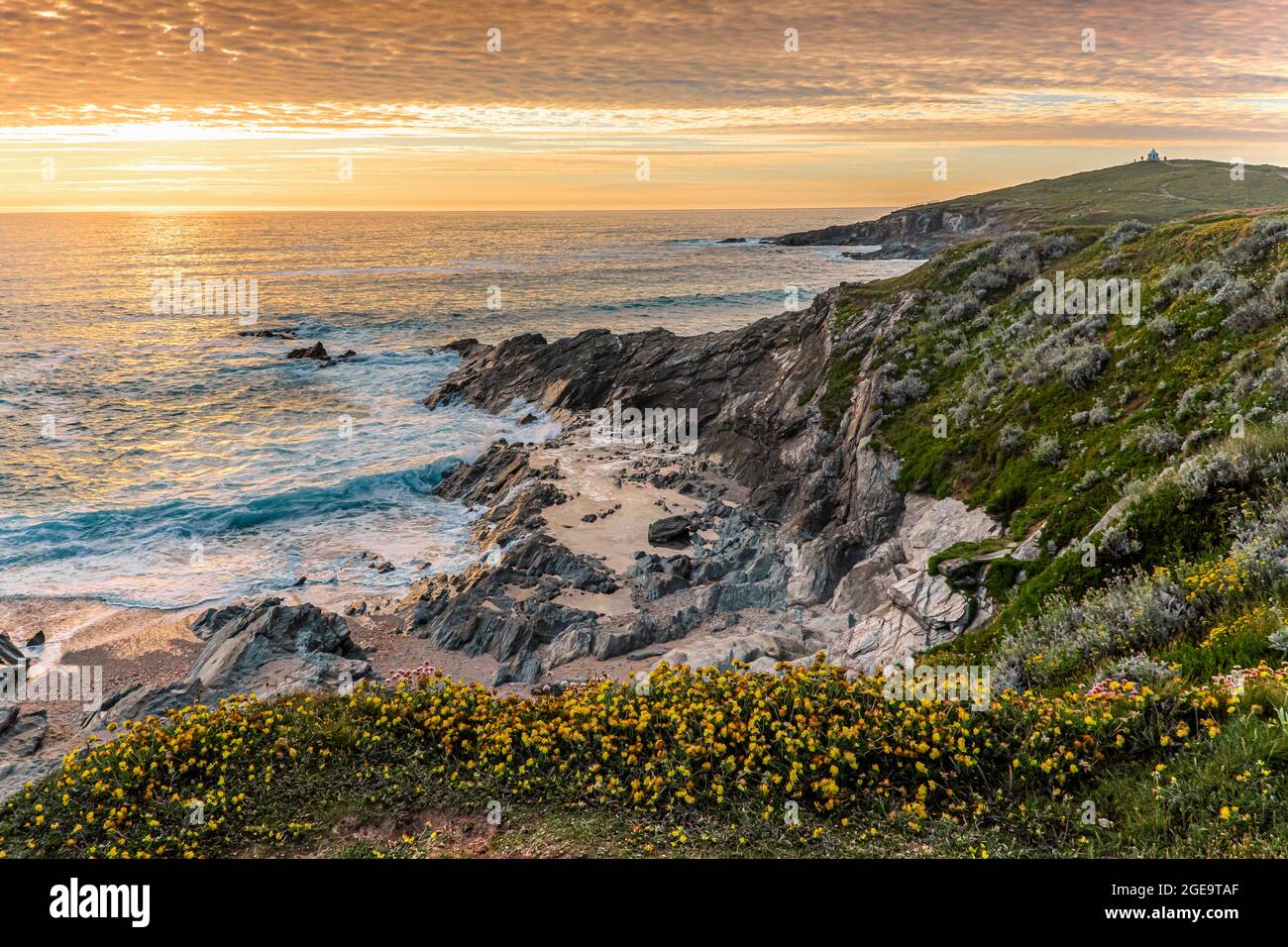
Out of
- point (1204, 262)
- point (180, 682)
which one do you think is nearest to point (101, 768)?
point (180, 682)

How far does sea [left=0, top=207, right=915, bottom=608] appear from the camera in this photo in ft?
95.6

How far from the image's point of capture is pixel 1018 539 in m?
15.2

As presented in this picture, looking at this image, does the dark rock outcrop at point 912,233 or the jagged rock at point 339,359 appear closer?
the jagged rock at point 339,359

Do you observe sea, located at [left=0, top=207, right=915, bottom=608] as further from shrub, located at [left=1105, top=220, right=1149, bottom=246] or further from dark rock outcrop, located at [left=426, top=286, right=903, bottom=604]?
shrub, located at [left=1105, top=220, right=1149, bottom=246]

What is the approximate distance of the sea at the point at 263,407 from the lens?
29.1 m

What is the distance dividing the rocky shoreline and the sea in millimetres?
3527

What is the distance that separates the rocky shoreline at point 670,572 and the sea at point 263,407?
353 centimetres

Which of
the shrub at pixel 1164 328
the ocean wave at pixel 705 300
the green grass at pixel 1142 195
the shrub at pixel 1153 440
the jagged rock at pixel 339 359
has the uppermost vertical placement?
the green grass at pixel 1142 195

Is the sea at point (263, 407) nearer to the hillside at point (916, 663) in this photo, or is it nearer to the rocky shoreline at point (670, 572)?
the rocky shoreline at point (670, 572)

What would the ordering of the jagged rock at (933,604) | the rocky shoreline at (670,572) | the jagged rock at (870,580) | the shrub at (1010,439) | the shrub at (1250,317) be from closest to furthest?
1. the jagged rock at (933,604)
2. the shrub at (1250,317)
3. the rocky shoreline at (670,572)
4. the shrub at (1010,439)
5. the jagged rock at (870,580)

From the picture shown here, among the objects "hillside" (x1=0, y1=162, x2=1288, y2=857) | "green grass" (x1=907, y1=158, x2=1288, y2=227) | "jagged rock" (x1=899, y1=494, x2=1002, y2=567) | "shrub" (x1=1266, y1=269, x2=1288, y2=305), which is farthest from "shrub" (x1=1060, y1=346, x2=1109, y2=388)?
"green grass" (x1=907, y1=158, x2=1288, y2=227)

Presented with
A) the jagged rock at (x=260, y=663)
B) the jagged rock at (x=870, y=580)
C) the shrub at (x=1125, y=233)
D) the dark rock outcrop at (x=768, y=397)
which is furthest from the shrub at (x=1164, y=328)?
the jagged rock at (x=260, y=663)

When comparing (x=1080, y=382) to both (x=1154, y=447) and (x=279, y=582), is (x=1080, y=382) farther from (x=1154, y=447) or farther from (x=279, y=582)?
(x=279, y=582)

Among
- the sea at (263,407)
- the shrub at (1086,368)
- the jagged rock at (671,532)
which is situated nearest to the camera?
the shrub at (1086,368)
